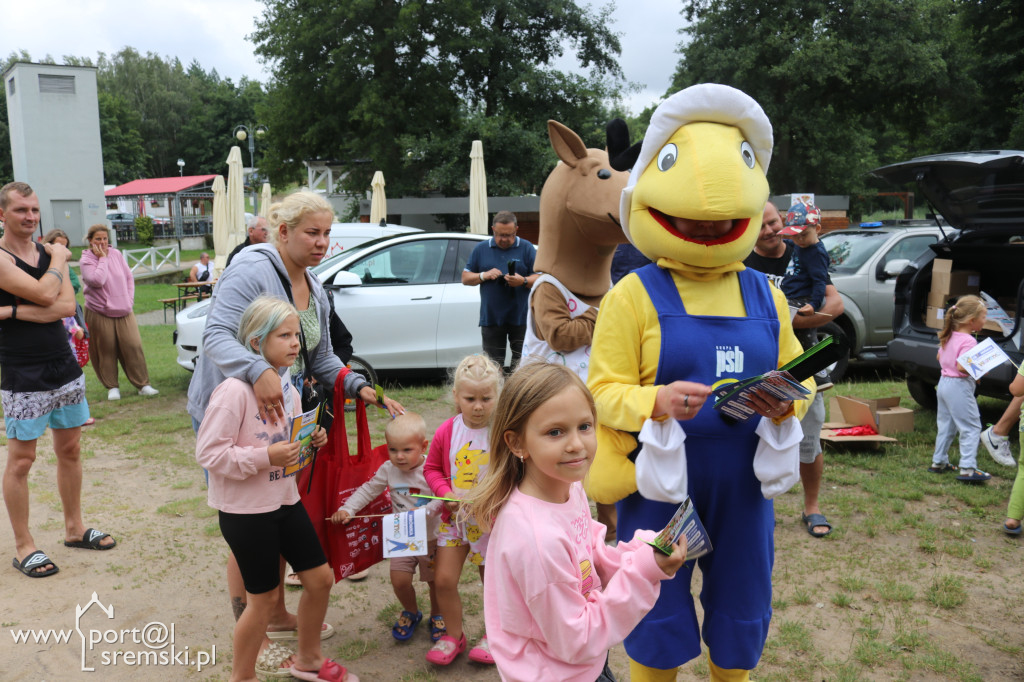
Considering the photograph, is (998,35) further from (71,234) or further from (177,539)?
(71,234)

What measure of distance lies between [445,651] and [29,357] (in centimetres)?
287

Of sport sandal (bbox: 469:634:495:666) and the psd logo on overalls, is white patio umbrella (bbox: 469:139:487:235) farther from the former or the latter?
the psd logo on overalls

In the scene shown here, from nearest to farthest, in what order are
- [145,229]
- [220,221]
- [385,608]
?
1. [385,608]
2. [220,221]
3. [145,229]

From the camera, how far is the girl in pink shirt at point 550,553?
70.4 inches

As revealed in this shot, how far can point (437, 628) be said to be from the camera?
359cm

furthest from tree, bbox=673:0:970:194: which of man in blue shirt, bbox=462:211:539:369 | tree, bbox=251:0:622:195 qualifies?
man in blue shirt, bbox=462:211:539:369

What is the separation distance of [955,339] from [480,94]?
81.3ft

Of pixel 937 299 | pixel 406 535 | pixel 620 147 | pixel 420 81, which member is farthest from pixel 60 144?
pixel 406 535

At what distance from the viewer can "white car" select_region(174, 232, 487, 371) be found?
802cm

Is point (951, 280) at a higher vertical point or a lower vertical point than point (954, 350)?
higher

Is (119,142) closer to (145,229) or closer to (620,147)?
(145,229)

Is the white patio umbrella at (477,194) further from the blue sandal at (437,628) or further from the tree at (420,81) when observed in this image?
the tree at (420,81)

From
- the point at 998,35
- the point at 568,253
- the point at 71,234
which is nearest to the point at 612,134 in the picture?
the point at 568,253

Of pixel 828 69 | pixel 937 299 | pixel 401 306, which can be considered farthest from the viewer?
pixel 828 69
